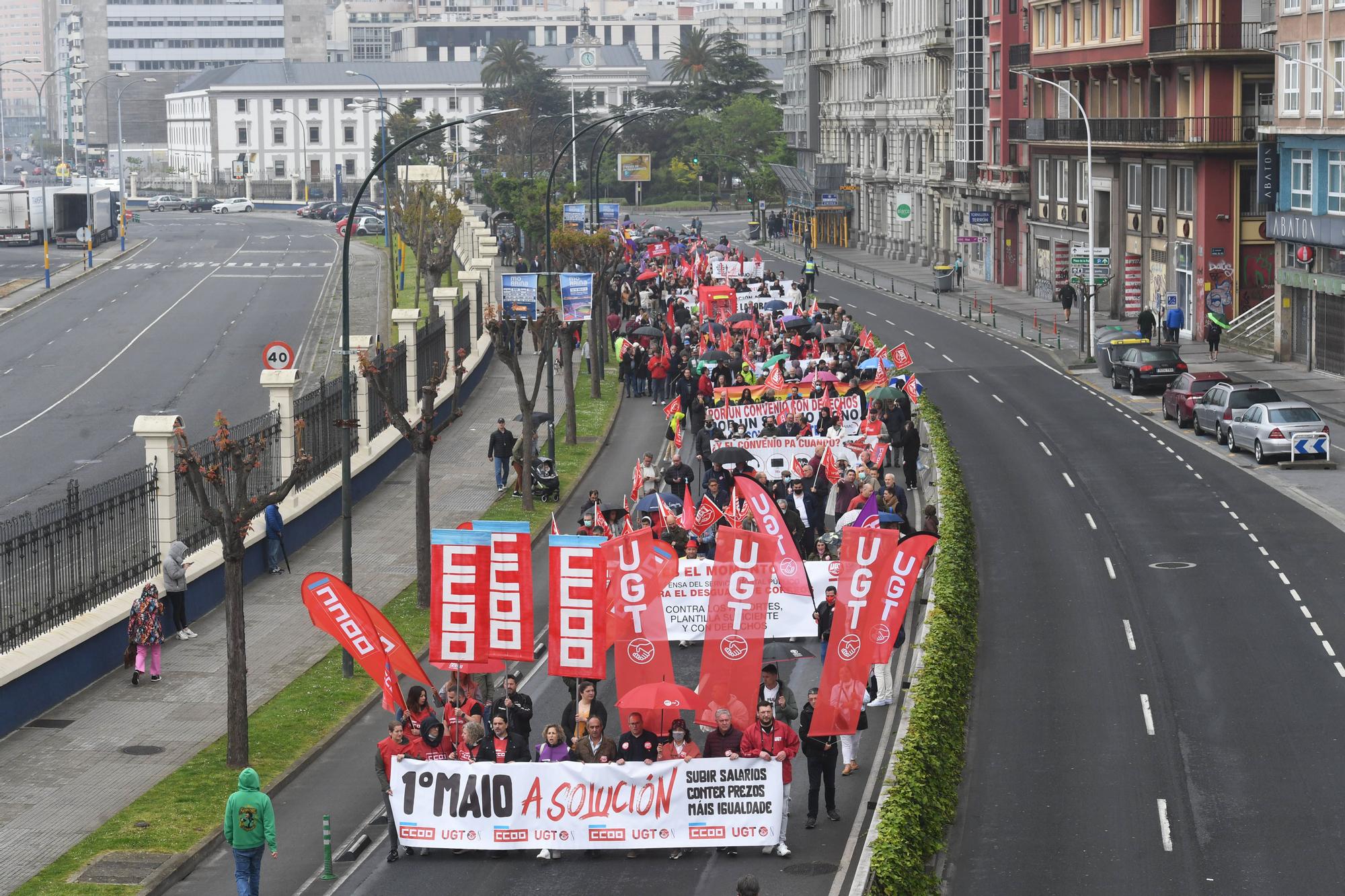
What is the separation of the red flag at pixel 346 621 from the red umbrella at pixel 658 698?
272cm

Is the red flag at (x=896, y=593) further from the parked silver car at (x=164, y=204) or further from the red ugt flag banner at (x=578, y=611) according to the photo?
the parked silver car at (x=164, y=204)

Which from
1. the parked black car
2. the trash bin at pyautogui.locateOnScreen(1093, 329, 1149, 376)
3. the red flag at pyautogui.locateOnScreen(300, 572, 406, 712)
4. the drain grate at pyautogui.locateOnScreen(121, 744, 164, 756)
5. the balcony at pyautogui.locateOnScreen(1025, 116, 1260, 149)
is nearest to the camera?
the red flag at pyautogui.locateOnScreen(300, 572, 406, 712)

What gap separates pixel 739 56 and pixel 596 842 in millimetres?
150497

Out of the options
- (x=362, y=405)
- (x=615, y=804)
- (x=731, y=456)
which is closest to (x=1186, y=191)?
(x=362, y=405)

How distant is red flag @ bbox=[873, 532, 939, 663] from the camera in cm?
2122

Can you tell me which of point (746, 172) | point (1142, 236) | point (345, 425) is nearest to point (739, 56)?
point (746, 172)

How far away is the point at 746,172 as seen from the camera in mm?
142375

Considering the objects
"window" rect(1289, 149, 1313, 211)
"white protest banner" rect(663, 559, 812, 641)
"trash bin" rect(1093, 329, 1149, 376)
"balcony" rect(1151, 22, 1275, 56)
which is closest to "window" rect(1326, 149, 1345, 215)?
"window" rect(1289, 149, 1313, 211)

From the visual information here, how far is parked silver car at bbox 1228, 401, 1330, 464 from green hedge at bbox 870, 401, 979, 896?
12.3 meters

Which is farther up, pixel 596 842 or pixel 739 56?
pixel 739 56

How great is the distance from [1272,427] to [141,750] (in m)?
26.9

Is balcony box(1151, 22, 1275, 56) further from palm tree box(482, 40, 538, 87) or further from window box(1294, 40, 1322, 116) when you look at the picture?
palm tree box(482, 40, 538, 87)

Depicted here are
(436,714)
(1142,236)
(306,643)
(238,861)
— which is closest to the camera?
(238,861)

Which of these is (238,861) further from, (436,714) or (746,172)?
(746,172)
